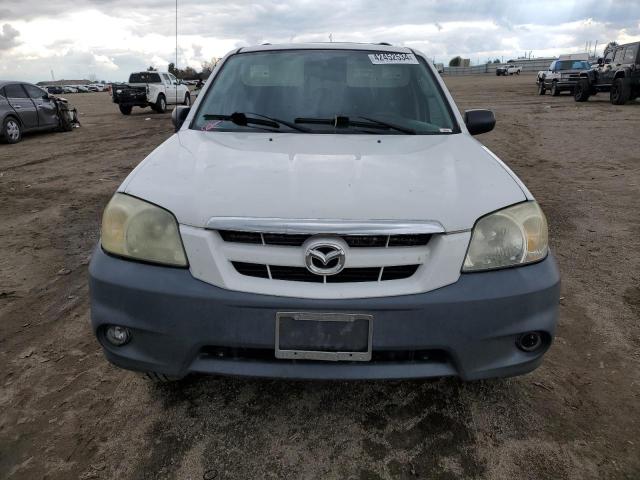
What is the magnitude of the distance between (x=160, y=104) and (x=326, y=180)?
19.5 meters

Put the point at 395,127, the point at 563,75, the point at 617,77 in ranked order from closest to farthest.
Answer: the point at 395,127
the point at 617,77
the point at 563,75

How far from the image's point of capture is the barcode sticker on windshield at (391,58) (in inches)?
120

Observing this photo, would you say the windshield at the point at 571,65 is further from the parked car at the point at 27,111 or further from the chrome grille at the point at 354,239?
the chrome grille at the point at 354,239

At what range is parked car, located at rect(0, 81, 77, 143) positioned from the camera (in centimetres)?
1103

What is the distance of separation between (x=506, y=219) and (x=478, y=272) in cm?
26

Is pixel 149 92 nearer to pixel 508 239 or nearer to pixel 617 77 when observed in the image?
pixel 617 77

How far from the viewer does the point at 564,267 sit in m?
3.76

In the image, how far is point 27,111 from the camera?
462 inches

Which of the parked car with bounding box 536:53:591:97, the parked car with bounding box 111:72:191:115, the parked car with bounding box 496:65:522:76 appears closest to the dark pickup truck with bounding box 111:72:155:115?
the parked car with bounding box 111:72:191:115

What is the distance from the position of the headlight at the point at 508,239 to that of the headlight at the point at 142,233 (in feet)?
3.48

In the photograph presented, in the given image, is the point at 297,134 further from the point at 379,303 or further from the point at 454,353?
the point at 454,353

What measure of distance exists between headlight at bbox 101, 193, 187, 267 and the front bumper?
0.04 m

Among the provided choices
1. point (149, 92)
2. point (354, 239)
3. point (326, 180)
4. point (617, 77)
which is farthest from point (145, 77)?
point (354, 239)

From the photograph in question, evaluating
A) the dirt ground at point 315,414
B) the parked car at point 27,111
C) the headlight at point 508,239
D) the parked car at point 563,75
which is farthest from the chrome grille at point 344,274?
the parked car at point 563,75
